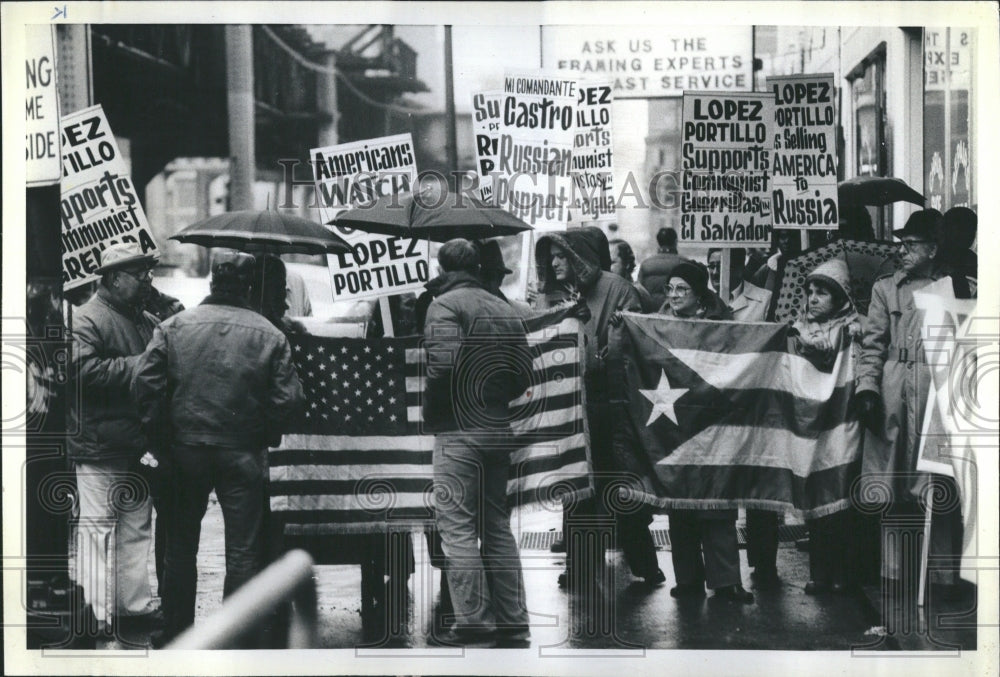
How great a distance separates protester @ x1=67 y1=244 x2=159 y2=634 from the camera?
9.86 metres

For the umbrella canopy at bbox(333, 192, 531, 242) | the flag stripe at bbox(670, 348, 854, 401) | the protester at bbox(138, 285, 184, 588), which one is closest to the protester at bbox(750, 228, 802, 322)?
the flag stripe at bbox(670, 348, 854, 401)

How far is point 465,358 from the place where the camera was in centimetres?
968

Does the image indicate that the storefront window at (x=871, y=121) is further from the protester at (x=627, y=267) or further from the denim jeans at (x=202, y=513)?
the denim jeans at (x=202, y=513)

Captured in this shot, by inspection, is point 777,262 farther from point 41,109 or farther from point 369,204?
point 41,109

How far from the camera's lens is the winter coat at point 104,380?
977cm

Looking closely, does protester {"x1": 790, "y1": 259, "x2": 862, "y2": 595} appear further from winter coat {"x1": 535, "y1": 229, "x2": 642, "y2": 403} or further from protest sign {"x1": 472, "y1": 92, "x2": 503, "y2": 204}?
protest sign {"x1": 472, "y1": 92, "x2": 503, "y2": 204}

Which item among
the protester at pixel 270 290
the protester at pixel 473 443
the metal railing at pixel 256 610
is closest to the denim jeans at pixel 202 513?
the metal railing at pixel 256 610

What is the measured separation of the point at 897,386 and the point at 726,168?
1.73m

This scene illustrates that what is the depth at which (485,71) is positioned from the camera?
391 inches

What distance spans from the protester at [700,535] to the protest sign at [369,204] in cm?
170

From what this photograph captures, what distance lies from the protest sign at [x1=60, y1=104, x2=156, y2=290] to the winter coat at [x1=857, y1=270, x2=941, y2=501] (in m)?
4.55

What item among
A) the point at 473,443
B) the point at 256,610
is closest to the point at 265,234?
the point at 473,443

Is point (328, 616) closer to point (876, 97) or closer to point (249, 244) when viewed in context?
point (249, 244)

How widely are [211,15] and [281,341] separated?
2071 millimetres
